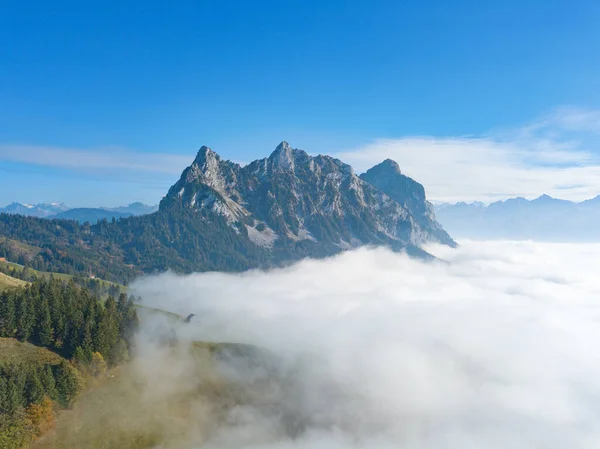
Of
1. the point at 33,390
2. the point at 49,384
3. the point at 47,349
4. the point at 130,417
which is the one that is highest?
the point at 47,349

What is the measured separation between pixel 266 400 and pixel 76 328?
71.5 metres

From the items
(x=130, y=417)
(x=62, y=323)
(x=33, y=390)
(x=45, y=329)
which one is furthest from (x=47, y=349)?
(x=130, y=417)

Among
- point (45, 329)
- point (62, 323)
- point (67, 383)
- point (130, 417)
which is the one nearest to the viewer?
point (67, 383)

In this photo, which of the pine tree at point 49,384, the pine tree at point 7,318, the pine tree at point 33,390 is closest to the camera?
the pine tree at point 33,390

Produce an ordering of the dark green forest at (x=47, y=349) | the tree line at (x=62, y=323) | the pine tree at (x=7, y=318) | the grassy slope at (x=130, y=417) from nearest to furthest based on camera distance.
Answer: the dark green forest at (x=47, y=349)
the grassy slope at (x=130, y=417)
the pine tree at (x=7, y=318)
the tree line at (x=62, y=323)

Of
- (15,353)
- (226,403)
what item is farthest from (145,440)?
(15,353)

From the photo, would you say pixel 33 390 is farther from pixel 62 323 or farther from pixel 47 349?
pixel 62 323

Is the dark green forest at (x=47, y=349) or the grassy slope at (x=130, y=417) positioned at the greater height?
the dark green forest at (x=47, y=349)

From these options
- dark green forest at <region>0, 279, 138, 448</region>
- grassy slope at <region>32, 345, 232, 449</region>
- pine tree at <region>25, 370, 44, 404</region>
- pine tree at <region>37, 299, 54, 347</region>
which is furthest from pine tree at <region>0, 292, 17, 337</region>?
grassy slope at <region>32, 345, 232, 449</region>

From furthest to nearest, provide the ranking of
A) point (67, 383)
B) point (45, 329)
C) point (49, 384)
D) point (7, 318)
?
point (45, 329) → point (7, 318) → point (67, 383) → point (49, 384)

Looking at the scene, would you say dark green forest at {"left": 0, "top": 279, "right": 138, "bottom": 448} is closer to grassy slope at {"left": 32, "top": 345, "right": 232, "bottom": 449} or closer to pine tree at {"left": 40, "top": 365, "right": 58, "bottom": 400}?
pine tree at {"left": 40, "top": 365, "right": 58, "bottom": 400}

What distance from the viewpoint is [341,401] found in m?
174

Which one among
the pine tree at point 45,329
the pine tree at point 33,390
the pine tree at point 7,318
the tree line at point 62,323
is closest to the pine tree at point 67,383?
the pine tree at point 33,390

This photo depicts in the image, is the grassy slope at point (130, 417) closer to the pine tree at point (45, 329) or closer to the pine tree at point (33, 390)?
the pine tree at point (33, 390)
